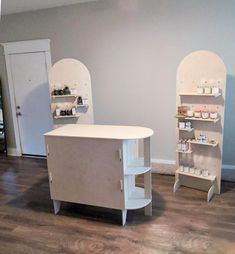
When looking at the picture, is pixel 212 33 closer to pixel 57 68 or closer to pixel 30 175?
pixel 57 68

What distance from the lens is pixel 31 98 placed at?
4770 mm

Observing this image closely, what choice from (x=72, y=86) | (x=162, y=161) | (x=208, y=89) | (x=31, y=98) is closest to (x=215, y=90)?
(x=208, y=89)

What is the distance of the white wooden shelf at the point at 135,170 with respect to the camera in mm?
2625

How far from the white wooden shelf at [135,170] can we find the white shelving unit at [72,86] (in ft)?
4.69

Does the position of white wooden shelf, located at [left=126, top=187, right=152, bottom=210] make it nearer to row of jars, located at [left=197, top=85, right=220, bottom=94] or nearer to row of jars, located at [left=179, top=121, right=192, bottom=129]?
row of jars, located at [left=179, top=121, right=192, bottom=129]

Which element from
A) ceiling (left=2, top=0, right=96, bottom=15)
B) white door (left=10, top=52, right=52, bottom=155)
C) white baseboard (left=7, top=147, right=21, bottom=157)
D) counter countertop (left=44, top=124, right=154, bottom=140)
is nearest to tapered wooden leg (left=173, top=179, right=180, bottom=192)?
counter countertop (left=44, top=124, right=154, bottom=140)

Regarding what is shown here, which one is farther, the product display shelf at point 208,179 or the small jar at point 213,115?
the product display shelf at point 208,179

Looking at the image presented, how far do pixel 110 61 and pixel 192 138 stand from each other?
1.71 metres

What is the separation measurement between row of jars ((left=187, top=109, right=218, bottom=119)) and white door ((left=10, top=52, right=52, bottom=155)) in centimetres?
258

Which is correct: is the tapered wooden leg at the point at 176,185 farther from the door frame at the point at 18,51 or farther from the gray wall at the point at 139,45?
the door frame at the point at 18,51

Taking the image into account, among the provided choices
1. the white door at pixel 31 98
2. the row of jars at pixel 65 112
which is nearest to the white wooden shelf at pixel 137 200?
the row of jars at pixel 65 112

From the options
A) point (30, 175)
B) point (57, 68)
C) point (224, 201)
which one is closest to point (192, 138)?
point (224, 201)

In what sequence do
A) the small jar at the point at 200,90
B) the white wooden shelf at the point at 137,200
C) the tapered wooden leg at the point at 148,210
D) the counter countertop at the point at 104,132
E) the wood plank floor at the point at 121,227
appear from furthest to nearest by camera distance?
the small jar at the point at 200,90
the tapered wooden leg at the point at 148,210
the white wooden shelf at the point at 137,200
the counter countertop at the point at 104,132
the wood plank floor at the point at 121,227

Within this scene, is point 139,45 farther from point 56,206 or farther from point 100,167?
point 56,206
